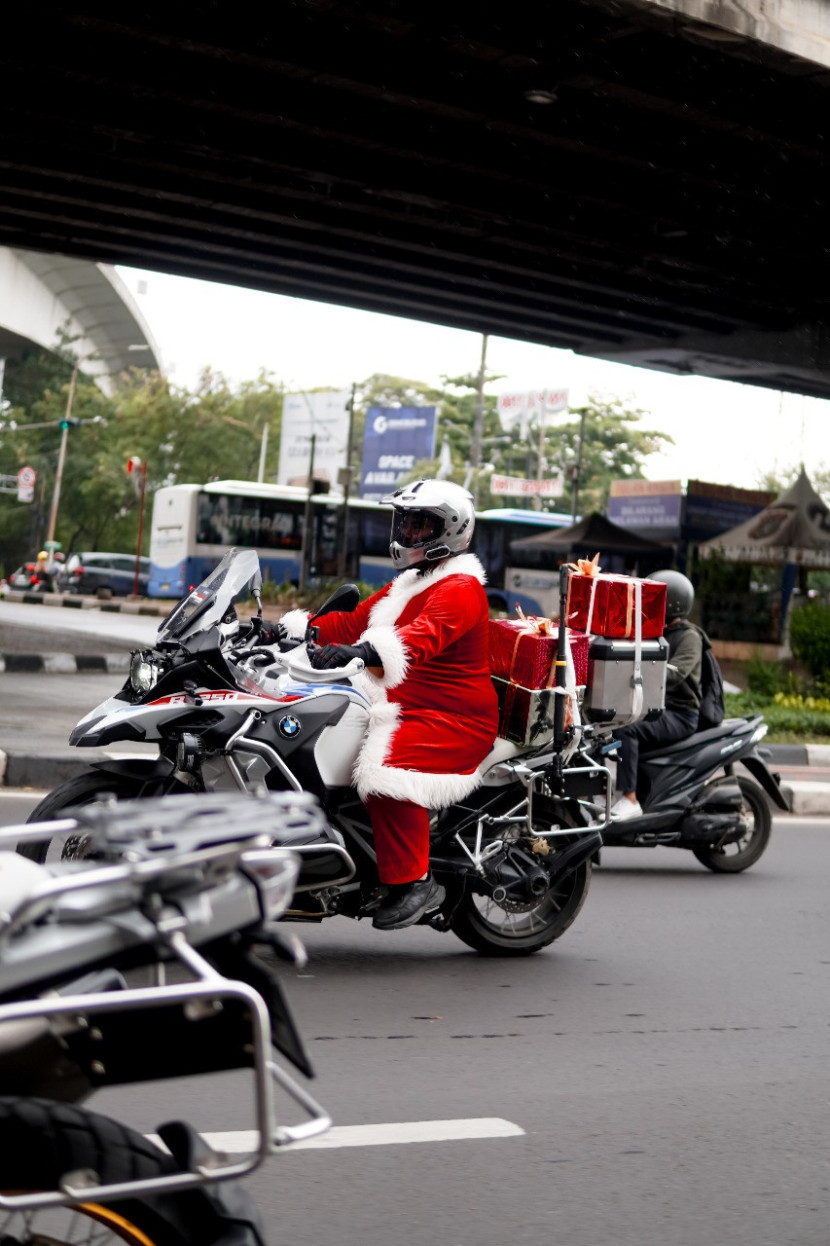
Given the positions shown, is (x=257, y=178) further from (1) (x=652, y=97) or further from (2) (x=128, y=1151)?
(2) (x=128, y=1151)

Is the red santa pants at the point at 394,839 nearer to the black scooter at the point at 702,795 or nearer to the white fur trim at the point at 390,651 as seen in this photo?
the white fur trim at the point at 390,651

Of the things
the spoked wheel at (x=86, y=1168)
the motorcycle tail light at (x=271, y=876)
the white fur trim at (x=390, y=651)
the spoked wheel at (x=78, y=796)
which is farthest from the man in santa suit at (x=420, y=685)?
the spoked wheel at (x=86, y=1168)

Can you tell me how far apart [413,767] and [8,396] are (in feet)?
227

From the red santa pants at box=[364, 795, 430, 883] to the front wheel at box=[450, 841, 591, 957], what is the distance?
0.73 metres

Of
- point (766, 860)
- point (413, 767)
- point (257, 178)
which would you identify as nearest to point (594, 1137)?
point (413, 767)

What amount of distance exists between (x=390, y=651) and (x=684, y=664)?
3671 mm

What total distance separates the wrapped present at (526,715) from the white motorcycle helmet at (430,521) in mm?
667

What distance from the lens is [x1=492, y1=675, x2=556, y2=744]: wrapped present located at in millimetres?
5918

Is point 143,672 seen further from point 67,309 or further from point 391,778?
point 67,309

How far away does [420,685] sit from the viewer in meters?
5.58

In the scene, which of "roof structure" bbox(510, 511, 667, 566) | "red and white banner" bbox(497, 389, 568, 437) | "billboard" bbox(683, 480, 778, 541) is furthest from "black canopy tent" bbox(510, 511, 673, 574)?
"red and white banner" bbox(497, 389, 568, 437)

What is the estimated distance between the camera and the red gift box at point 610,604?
21.7 ft

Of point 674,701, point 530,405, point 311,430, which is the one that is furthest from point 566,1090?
point 530,405

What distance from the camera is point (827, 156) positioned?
51.4ft
